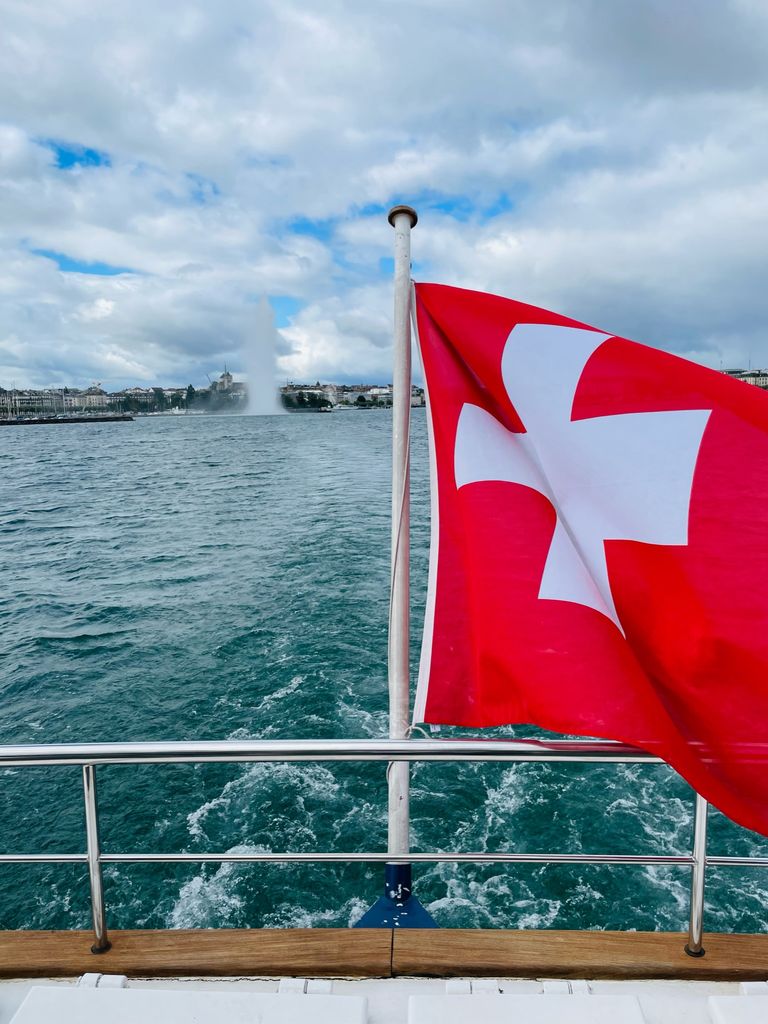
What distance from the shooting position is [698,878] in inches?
77.6

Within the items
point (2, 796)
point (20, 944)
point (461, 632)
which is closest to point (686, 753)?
point (461, 632)

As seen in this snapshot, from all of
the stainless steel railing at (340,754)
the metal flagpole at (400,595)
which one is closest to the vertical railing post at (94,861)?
the stainless steel railing at (340,754)

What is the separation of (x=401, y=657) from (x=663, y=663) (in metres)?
0.95

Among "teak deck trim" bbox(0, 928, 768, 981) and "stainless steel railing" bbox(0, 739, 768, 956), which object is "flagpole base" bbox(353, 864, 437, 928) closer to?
"teak deck trim" bbox(0, 928, 768, 981)

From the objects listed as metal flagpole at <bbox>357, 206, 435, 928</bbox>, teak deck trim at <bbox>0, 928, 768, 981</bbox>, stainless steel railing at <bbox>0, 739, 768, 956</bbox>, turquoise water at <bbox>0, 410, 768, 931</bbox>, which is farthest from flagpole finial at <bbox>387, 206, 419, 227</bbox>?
turquoise water at <bbox>0, 410, 768, 931</bbox>

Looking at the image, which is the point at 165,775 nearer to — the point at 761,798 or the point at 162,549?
the point at 761,798

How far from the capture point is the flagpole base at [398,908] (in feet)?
8.42

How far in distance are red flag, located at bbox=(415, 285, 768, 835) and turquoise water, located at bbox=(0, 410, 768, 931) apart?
16.1 ft

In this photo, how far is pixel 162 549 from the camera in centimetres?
2112

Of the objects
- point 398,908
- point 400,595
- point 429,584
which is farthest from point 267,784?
point 429,584

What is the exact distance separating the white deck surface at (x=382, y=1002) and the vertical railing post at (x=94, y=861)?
14cm

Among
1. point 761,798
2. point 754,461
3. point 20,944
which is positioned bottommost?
point 20,944

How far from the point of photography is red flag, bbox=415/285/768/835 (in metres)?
2.07

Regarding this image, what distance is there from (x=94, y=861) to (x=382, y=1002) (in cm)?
96
